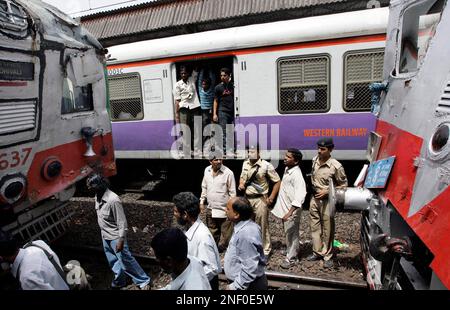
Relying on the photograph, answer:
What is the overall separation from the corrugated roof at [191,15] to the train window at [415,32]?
6067mm

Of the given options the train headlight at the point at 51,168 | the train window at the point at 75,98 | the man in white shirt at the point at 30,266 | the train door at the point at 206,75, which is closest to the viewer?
the man in white shirt at the point at 30,266

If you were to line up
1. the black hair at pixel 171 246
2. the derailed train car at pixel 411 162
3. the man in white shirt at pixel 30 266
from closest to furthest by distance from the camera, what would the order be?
the derailed train car at pixel 411 162, the black hair at pixel 171 246, the man in white shirt at pixel 30 266

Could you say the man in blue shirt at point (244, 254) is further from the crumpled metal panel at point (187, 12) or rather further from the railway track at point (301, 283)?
the crumpled metal panel at point (187, 12)

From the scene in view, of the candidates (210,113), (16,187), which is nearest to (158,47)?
(210,113)

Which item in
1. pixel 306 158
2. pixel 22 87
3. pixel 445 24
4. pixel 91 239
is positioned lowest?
pixel 91 239

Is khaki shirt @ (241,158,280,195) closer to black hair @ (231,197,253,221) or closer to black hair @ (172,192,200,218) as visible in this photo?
black hair @ (231,197,253,221)

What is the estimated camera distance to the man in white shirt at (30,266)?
7.72ft

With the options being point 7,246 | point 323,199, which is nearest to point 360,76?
point 323,199

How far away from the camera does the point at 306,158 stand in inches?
238

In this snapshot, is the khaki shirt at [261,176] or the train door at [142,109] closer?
the khaki shirt at [261,176]

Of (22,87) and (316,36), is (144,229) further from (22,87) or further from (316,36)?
(316,36)

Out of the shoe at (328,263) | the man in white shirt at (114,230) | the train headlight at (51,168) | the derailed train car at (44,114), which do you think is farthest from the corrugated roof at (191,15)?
the man in white shirt at (114,230)

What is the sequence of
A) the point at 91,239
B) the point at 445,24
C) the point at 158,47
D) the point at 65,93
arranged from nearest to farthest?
1. the point at 445,24
2. the point at 65,93
3. the point at 91,239
4. the point at 158,47
